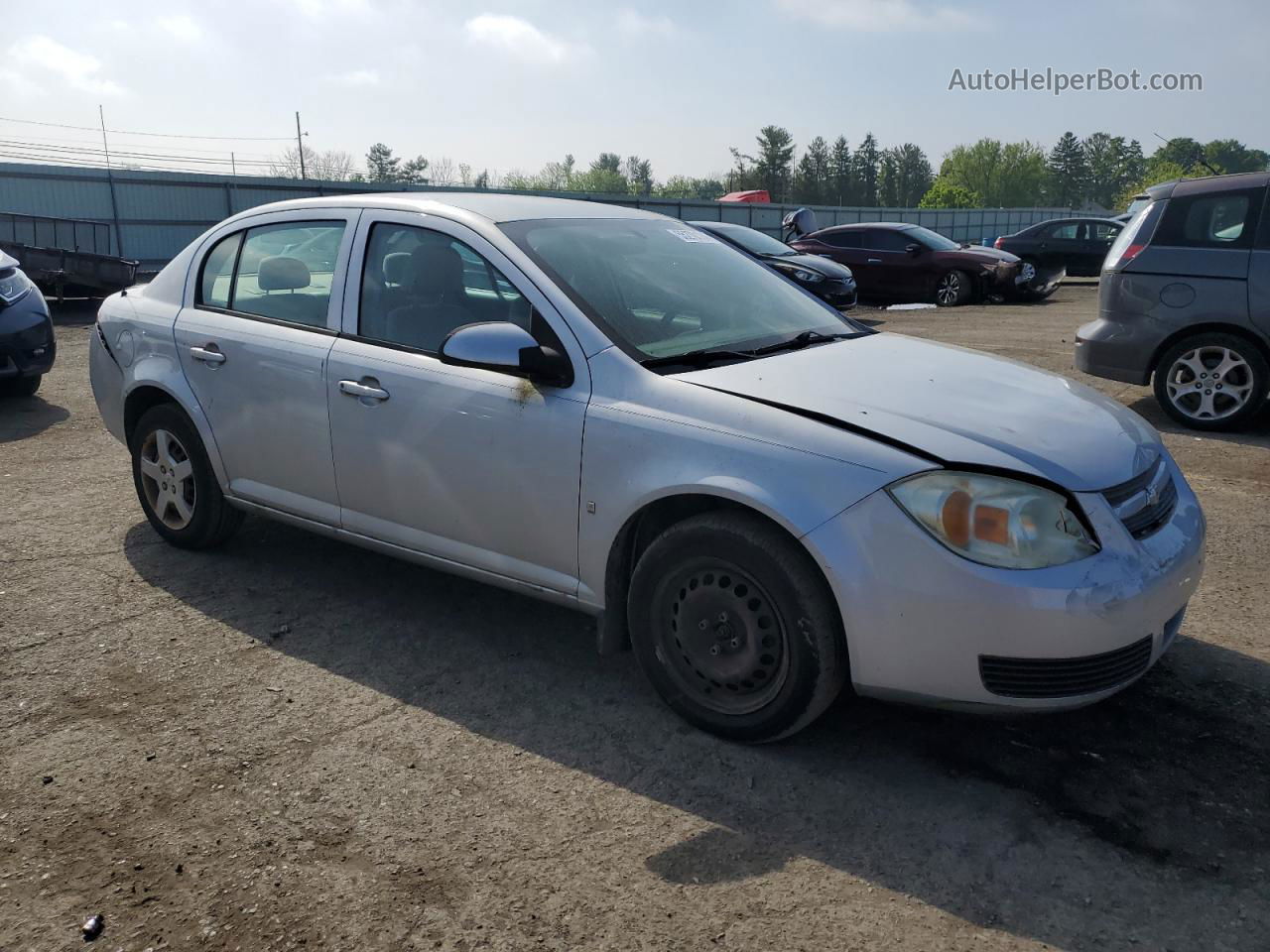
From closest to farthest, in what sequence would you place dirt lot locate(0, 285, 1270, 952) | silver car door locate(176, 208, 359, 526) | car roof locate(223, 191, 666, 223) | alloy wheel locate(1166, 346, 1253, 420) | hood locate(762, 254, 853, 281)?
1. dirt lot locate(0, 285, 1270, 952)
2. car roof locate(223, 191, 666, 223)
3. silver car door locate(176, 208, 359, 526)
4. alloy wheel locate(1166, 346, 1253, 420)
5. hood locate(762, 254, 853, 281)

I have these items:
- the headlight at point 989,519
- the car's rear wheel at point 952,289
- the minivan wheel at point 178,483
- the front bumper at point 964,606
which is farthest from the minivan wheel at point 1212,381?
the car's rear wheel at point 952,289

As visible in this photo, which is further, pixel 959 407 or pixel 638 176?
pixel 638 176

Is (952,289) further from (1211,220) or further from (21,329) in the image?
(21,329)

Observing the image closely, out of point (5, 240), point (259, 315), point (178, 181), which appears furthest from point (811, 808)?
point (178, 181)

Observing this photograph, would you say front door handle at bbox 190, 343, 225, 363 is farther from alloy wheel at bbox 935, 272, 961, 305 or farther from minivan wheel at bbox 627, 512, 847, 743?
alloy wheel at bbox 935, 272, 961, 305

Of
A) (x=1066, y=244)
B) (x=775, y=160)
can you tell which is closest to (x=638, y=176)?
(x=775, y=160)

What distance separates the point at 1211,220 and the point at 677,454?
240 inches

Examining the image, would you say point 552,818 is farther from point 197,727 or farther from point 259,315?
point 259,315

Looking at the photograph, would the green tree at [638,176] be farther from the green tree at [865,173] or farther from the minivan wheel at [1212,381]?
the minivan wheel at [1212,381]

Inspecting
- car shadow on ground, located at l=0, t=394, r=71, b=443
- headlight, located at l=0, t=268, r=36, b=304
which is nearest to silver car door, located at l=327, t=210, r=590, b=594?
car shadow on ground, located at l=0, t=394, r=71, b=443

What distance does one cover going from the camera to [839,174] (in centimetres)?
13625

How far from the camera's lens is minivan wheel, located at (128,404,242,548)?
190 inches

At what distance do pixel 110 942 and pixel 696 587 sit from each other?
177 cm

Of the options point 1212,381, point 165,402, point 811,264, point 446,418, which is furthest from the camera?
point 811,264
